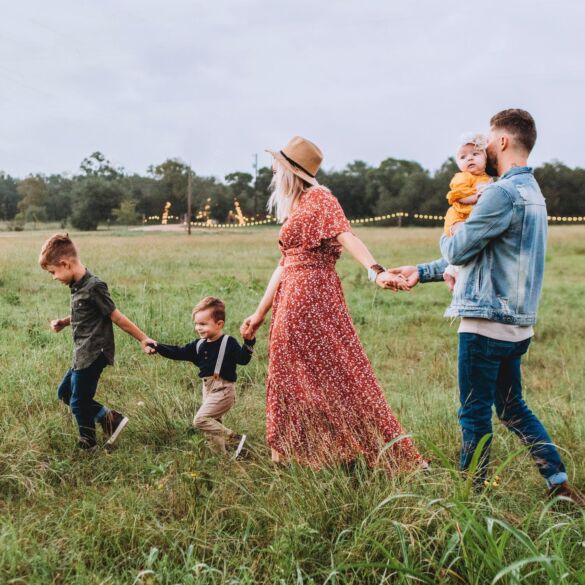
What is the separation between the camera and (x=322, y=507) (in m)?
2.73

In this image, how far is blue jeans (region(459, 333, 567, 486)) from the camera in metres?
3.07

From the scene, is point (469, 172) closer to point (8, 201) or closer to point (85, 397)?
point (85, 397)

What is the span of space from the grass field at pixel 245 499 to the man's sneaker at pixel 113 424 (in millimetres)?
93

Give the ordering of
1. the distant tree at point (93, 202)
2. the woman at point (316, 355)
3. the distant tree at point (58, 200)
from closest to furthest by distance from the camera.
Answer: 1. the woman at point (316, 355)
2. the distant tree at point (93, 202)
3. the distant tree at point (58, 200)

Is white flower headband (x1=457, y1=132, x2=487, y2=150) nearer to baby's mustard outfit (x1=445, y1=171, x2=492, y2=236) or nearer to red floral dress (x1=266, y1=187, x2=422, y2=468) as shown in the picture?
baby's mustard outfit (x1=445, y1=171, x2=492, y2=236)

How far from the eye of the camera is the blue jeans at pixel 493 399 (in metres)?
3.07

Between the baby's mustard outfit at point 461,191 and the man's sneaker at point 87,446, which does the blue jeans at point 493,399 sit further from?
the man's sneaker at point 87,446

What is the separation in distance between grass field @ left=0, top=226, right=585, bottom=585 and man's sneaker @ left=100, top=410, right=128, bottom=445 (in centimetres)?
9

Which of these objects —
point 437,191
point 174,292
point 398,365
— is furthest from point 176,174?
point 398,365

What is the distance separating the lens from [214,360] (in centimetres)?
389

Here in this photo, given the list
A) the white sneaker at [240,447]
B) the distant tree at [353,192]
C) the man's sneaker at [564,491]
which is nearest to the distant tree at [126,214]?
the distant tree at [353,192]

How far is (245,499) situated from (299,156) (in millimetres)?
1975

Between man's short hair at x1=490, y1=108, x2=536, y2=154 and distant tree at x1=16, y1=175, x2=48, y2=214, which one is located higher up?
distant tree at x1=16, y1=175, x2=48, y2=214

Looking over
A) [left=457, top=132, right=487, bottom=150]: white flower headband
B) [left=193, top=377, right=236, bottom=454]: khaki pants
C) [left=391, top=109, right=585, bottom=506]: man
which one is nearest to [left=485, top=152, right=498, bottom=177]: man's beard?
[left=391, top=109, right=585, bottom=506]: man
